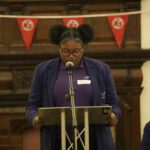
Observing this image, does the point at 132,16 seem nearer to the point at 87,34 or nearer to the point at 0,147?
the point at 0,147

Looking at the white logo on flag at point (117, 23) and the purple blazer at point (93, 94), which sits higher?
the white logo on flag at point (117, 23)

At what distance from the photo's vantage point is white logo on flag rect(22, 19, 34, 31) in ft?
21.3

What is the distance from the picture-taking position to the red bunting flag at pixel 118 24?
6504mm

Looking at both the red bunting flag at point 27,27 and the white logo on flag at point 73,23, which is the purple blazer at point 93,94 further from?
the red bunting flag at point 27,27

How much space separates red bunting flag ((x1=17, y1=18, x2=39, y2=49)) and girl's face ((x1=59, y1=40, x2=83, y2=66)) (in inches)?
140

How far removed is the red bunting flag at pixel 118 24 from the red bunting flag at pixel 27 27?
92 centimetres

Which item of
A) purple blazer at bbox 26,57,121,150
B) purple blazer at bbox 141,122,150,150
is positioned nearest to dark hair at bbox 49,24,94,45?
purple blazer at bbox 26,57,121,150

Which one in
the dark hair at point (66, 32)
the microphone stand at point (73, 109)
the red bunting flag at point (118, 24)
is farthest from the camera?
the red bunting flag at point (118, 24)

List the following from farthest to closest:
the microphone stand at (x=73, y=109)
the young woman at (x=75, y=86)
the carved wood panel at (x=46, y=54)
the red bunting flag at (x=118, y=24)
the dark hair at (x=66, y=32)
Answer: the carved wood panel at (x=46, y=54)
the red bunting flag at (x=118, y=24)
the dark hair at (x=66, y=32)
the young woman at (x=75, y=86)
the microphone stand at (x=73, y=109)

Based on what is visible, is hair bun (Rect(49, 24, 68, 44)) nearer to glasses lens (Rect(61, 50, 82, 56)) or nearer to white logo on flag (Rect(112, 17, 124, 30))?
glasses lens (Rect(61, 50, 82, 56))

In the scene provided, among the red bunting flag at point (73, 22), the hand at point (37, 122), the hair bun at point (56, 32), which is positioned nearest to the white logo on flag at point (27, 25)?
the red bunting flag at point (73, 22)

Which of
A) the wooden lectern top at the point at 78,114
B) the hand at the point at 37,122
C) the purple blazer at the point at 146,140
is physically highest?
the wooden lectern top at the point at 78,114

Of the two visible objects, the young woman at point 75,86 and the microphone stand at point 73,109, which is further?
the young woman at point 75,86

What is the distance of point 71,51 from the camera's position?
298cm
